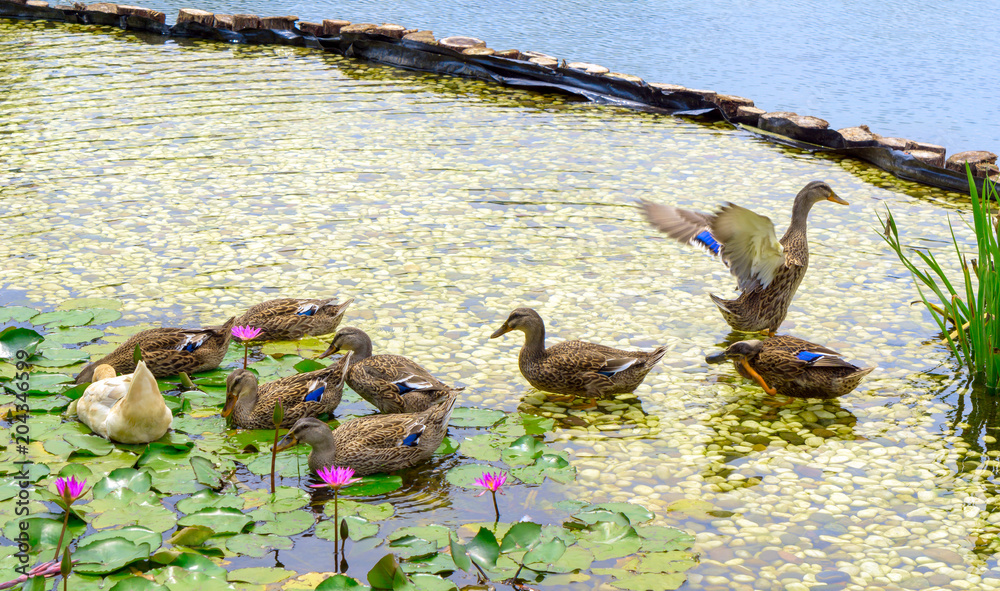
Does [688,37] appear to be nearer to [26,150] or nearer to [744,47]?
[744,47]

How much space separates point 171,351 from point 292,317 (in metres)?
0.78

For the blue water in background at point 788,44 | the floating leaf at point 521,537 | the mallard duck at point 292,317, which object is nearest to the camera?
the floating leaf at point 521,537

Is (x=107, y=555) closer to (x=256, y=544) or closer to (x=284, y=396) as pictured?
(x=256, y=544)

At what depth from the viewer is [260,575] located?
3.54 m

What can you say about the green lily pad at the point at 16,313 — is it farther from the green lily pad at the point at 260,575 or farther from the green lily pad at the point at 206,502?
the green lily pad at the point at 260,575

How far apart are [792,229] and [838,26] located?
47.0ft

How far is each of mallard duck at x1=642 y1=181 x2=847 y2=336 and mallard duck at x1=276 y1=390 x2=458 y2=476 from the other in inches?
88.2

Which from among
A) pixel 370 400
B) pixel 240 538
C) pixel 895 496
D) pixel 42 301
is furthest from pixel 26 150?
pixel 895 496

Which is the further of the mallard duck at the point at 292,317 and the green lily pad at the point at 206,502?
the mallard duck at the point at 292,317

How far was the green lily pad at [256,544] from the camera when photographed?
368cm

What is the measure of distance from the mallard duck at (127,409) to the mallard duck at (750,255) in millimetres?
3314

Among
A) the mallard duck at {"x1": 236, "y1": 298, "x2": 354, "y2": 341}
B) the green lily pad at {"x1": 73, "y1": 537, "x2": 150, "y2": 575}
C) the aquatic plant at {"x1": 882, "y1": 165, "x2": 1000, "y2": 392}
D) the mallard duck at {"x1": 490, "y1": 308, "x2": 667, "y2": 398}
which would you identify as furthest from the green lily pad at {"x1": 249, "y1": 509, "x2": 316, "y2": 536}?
the aquatic plant at {"x1": 882, "y1": 165, "x2": 1000, "y2": 392}

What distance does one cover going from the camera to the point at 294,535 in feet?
12.5

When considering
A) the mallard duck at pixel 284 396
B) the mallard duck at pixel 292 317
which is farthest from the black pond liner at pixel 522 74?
the mallard duck at pixel 284 396
